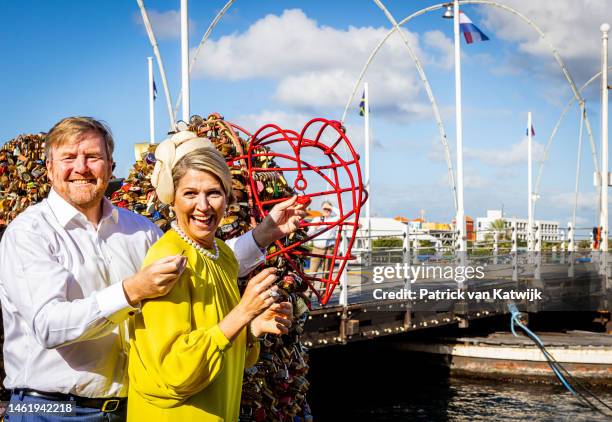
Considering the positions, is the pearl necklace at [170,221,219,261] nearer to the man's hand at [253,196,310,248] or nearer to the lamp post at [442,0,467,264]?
the man's hand at [253,196,310,248]

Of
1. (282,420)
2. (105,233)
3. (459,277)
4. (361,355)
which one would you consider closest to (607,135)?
(459,277)

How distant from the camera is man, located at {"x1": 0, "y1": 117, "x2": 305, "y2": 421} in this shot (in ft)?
7.76

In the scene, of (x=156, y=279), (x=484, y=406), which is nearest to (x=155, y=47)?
(x=484, y=406)

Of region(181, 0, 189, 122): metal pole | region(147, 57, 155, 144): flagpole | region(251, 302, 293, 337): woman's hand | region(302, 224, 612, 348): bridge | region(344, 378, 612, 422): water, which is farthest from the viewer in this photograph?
region(147, 57, 155, 144): flagpole

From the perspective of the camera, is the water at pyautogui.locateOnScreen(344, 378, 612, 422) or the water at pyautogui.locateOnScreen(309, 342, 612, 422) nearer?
the water at pyautogui.locateOnScreen(344, 378, 612, 422)

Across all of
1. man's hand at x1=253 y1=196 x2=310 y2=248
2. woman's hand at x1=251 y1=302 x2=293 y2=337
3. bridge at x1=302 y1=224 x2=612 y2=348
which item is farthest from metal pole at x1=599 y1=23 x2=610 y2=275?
woman's hand at x1=251 y1=302 x2=293 y2=337

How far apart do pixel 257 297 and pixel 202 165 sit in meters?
0.52

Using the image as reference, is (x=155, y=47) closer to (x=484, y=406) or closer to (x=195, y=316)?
(x=484, y=406)

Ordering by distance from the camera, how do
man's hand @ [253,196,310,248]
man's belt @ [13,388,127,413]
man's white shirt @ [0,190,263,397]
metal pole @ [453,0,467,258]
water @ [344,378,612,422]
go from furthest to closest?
metal pole @ [453,0,467,258], water @ [344,378,612,422], man's hand @ [253,196,310,248], man's belt @ [13,388,127,413], man's white shirt @ [0,190,263,397]

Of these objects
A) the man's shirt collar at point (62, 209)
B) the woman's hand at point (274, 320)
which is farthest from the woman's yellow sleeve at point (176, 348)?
the man's shirt collar at point (62, 209)

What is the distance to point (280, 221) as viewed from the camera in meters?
3.42

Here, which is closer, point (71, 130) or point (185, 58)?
point (71, 130)

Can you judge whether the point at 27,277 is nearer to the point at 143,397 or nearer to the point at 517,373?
the point at 143,397

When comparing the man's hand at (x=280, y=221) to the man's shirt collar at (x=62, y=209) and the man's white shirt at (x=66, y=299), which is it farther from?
the man's shirt collar at (x=62, y=209)
